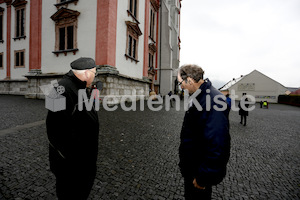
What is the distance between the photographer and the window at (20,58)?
15.5 m

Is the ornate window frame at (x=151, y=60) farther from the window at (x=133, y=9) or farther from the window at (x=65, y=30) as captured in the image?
the window at (x=65, y=30)

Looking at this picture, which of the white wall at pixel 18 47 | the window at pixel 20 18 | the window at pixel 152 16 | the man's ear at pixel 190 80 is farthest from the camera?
the window at pixel 152 16

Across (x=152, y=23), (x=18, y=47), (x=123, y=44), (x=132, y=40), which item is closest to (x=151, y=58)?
(x=152, y=23)

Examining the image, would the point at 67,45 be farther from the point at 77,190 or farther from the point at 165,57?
the point at 165,57

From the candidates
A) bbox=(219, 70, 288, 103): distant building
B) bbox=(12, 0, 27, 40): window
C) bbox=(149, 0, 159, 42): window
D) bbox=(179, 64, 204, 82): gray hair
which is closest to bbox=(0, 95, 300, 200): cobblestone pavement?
bbox=(179, 64, 204, 82): gray hair

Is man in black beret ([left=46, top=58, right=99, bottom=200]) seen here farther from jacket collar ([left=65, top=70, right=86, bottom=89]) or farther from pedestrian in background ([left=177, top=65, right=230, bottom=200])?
pedestrian in background ([left=177, top=65, right=230, bottom=200])

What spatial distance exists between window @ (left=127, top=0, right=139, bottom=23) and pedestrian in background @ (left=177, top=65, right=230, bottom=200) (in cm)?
1415

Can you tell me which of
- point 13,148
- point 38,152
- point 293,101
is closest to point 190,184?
point 38,152

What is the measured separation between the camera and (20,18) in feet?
50.2

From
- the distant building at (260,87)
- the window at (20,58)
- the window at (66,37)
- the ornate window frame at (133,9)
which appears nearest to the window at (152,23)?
the ornate window frame at (133,9)

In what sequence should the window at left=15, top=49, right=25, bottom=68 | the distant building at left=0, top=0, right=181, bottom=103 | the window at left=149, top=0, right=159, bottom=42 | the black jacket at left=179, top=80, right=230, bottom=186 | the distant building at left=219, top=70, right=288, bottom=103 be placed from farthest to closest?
the distant building at left=219, top=70, right=288, bottom=103, the window at left=149, top=0, right=159, bottom=42, the window at left=15, top=49, right=25, bottom=68, the distant building at left=0, top=0, right=181, bottom=103, the black jacket at left=179, top=80, right=230, bottom=186

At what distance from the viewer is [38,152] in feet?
10.4

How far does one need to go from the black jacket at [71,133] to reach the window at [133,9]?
1424cm

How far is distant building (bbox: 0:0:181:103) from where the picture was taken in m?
10.9
